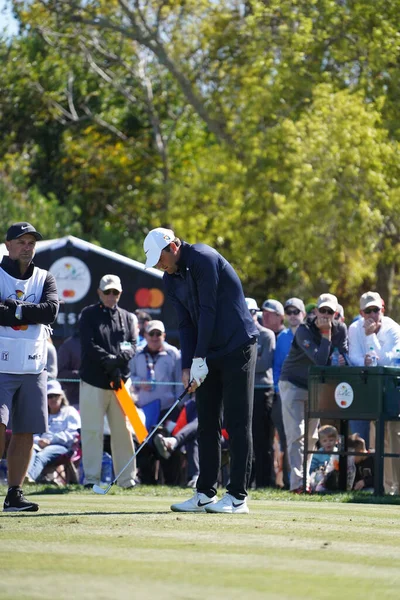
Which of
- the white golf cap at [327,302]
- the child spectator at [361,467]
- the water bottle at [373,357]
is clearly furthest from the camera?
the child spectator at [361,467]

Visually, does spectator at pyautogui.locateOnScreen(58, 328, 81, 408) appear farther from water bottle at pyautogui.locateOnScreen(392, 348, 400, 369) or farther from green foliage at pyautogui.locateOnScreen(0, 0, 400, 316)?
green foliage at pyautogui.locateOnScreen(0, 0, 400, 316)

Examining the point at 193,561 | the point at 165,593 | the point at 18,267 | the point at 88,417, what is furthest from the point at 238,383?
the point at 88,417

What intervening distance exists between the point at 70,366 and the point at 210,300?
8087 millimetres

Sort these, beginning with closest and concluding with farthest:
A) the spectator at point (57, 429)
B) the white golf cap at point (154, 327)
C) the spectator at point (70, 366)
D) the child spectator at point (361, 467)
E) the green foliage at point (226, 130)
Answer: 1. the child spectator at point (361, 467)
2. the spectator at point (57, 429)
3. the white golf cap at point (154, 327)
4. the spectator at point (70, 366)
5. the green foliage at point (226, 130)

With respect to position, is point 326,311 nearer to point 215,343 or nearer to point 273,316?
point 273,316

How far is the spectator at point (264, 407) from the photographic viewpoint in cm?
1519

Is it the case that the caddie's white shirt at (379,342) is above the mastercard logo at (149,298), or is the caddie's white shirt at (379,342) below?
below

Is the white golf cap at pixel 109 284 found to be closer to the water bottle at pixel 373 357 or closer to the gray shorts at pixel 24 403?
the water bottle at pixel 373 357

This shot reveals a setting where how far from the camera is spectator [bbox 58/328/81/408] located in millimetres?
16812

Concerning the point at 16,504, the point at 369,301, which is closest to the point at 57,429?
the point at 369,301

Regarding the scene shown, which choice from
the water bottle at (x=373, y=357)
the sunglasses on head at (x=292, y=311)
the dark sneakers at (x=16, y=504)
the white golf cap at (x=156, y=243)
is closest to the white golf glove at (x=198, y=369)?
the white golf cap at (x=156, y=243)

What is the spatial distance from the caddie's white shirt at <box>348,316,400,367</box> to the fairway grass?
4.05 m

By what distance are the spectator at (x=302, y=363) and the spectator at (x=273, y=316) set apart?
5.26 feet

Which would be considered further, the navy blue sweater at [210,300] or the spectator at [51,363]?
the spectator at [51,363]
